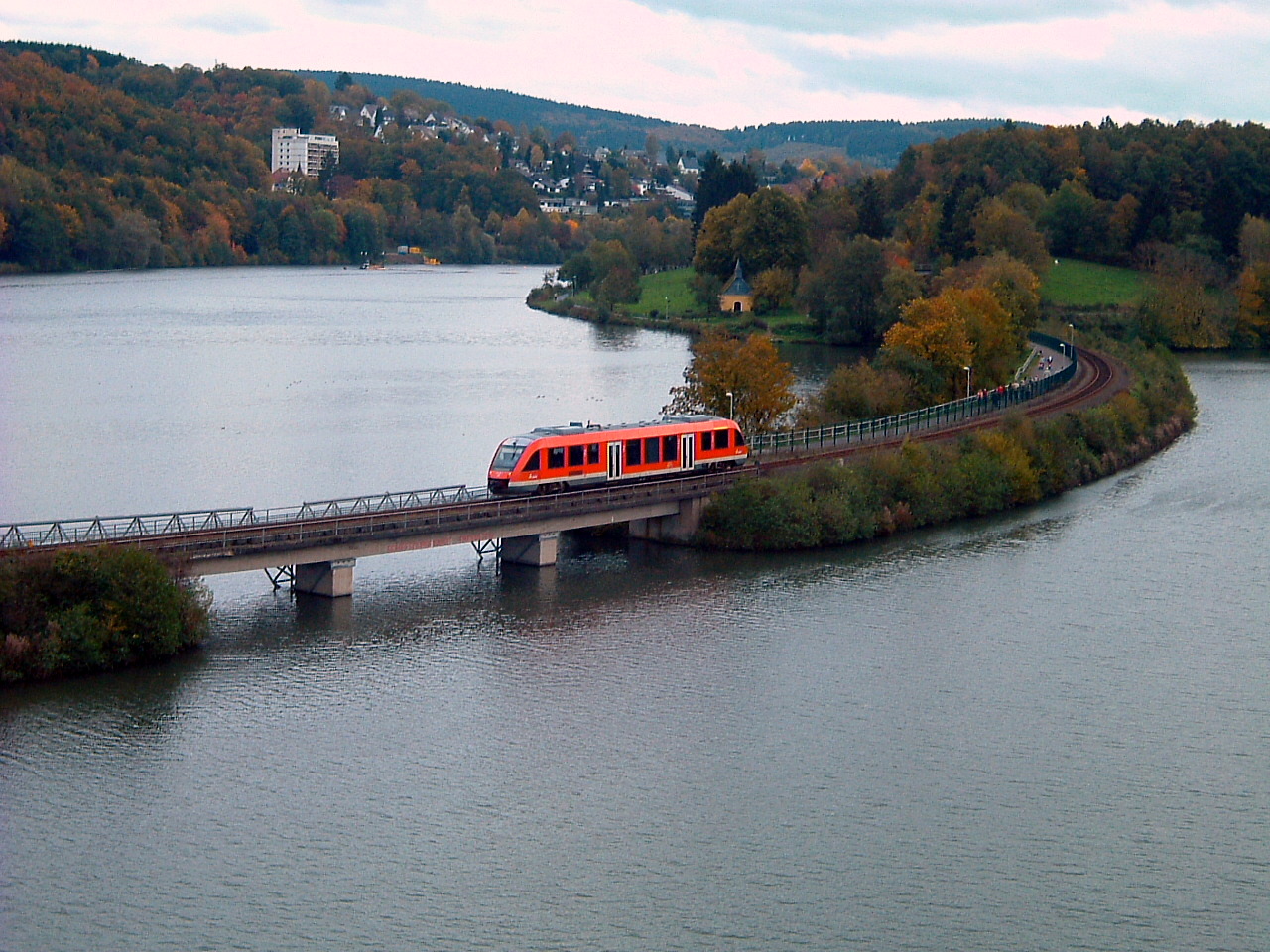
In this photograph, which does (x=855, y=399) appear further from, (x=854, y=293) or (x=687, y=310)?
(x=687, y=310)

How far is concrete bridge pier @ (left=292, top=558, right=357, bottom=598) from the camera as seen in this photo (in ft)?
125

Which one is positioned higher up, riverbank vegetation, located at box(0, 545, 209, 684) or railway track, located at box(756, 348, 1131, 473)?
railway track, located at box(756, 348, 1131, 473)

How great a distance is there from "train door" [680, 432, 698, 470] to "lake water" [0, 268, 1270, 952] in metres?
2.61

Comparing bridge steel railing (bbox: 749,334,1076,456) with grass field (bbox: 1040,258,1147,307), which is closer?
bridge steel railing (bbox: 749,334,1076,456)

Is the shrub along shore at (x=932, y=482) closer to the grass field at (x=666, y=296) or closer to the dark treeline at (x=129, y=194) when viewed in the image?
the grass field at (x=666, y=296)

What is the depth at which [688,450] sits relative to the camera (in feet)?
152

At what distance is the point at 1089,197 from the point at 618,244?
35.6 metres

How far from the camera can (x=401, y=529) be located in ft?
127

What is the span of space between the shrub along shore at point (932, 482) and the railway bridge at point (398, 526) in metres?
1.33

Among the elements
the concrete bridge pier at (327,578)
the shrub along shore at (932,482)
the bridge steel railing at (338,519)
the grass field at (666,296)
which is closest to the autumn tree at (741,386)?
the bridge steel railing at (338,519)

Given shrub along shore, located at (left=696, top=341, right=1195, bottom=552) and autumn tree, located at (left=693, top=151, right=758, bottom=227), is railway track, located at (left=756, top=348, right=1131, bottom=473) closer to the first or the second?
shrub along shore, located at (left=696, top=341, right=1195, bottom=552)

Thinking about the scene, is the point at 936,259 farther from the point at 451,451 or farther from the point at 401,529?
the point at 401,529

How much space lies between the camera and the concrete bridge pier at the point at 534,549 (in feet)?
139

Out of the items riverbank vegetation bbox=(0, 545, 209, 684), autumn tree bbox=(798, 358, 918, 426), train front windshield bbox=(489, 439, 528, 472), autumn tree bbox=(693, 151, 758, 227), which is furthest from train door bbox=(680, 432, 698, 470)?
autumn tree bbox=(693, 151, 758, 227)
